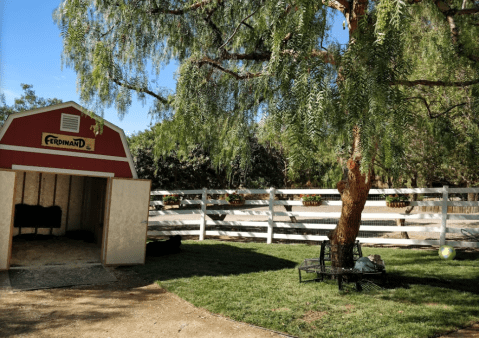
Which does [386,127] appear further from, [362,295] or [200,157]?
[200,157]

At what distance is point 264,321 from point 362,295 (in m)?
1.77

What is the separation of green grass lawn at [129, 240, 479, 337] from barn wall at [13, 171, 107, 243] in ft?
9.70

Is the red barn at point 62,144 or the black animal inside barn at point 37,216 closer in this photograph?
the red barn at point 62,144

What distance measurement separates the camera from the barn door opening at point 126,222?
7.54m

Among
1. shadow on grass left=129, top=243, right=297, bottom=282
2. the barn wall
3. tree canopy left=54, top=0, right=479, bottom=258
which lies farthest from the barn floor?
tree canopy left=54, top=0, right=479, bottom=258

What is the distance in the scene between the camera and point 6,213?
21.8 feet

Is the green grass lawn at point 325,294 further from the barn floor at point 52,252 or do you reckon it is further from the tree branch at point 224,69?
the tree branch at point 224,69

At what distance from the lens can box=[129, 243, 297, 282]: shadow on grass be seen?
6.96m

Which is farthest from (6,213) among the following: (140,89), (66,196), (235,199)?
(235,199)

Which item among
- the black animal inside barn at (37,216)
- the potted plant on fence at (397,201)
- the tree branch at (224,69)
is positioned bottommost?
the black animal inside barn at (37,216)

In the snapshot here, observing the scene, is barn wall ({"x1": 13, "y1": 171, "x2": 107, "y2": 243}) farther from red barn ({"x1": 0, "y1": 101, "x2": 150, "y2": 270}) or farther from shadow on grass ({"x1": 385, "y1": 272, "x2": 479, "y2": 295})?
shadow on grass ({"x1": 385, "y1": 272, "x2": 479, "y2": 295})

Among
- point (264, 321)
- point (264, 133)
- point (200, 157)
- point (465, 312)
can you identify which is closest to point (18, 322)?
point (264, 321)

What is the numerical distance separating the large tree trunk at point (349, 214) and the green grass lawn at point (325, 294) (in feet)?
1.63

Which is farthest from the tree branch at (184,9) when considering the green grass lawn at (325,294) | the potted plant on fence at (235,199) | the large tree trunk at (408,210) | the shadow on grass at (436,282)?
the large tree trunk at (408,210)
